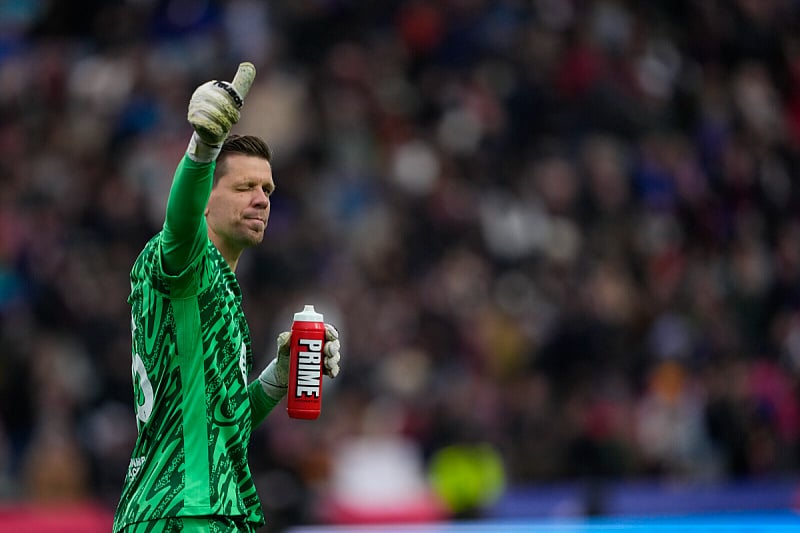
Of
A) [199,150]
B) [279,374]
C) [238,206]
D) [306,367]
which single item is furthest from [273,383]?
[199,150]

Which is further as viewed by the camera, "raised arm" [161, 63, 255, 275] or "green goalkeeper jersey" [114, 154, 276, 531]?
"green goalkeeper jersey" [114, 154, 276, 531]

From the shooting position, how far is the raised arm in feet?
13.1

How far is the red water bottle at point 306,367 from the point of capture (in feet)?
15.8

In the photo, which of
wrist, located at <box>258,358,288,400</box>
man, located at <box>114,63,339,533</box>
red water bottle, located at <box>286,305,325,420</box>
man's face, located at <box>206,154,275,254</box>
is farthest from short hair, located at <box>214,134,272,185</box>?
wrist, located at <box>258,358,288,400</box>

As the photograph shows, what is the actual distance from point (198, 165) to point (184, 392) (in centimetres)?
74

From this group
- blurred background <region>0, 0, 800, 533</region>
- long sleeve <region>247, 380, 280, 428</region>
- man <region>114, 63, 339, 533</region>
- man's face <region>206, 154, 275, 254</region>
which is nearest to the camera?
man <region>114, 63, 339, 533</region>

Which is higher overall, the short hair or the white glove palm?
the short hair

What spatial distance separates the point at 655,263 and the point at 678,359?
1382mm

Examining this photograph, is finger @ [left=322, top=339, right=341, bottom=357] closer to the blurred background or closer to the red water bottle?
the red water bottle

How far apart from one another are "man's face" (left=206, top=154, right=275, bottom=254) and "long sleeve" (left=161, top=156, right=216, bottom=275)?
0.48 metres

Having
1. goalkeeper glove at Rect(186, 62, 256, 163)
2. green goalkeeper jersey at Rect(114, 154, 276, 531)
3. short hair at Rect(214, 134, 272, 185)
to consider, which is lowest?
green goalkeeper jersey at Rect(114, 154, 276, 531)

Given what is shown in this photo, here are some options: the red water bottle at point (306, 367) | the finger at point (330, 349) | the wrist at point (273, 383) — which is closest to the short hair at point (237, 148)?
the red water bottle at point (306, 367)

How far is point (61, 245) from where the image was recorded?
12.2m

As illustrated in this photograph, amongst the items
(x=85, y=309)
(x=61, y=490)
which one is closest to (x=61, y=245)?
(x=85, y=309)
